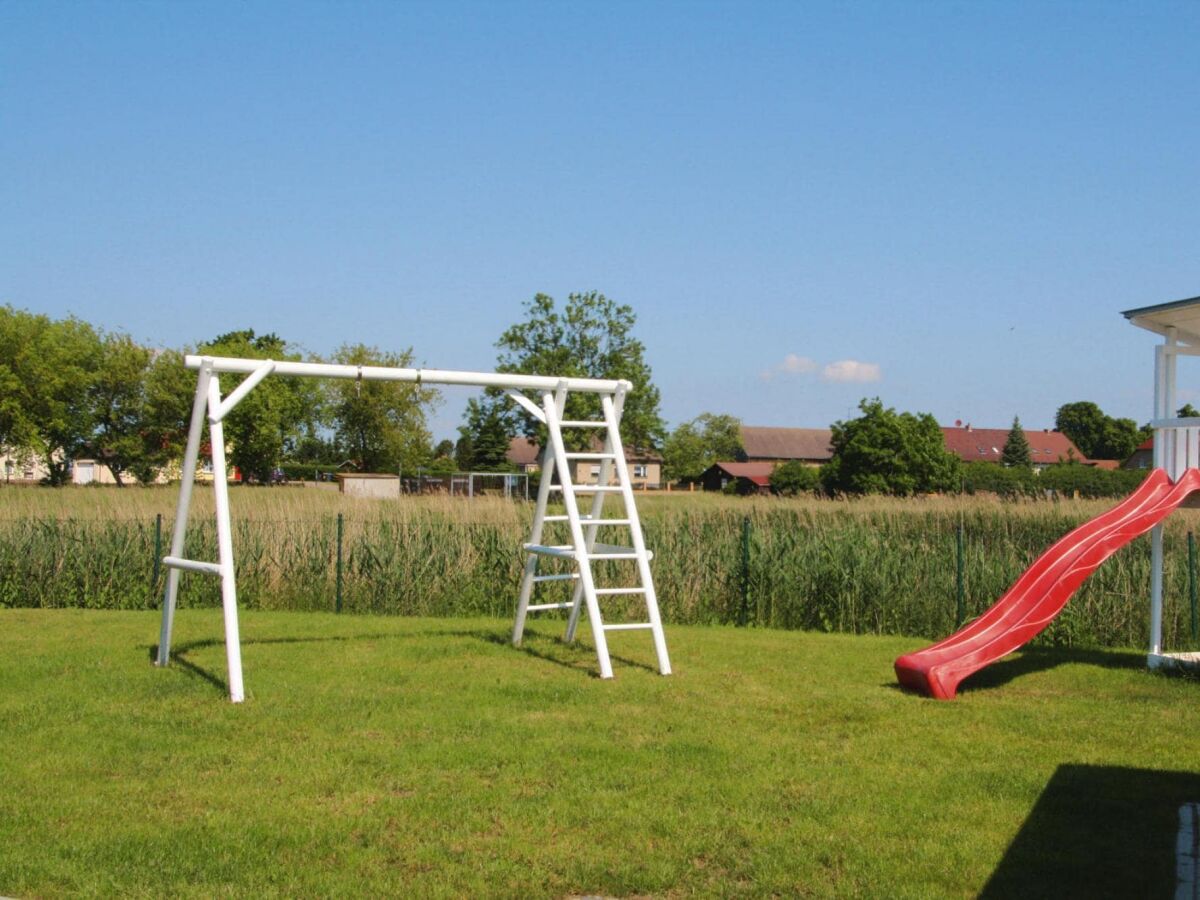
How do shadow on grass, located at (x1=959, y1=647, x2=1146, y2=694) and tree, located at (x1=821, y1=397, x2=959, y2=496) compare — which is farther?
tree, located at (x1=821, y1=397, x2=959, y2=496)

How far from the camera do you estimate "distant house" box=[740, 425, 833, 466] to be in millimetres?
94875

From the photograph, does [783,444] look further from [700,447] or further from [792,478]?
[792,478]

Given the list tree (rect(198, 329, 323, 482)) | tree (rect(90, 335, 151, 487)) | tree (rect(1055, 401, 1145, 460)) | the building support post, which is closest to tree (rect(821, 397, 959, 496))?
tree (rect(198, 329, 323, 482))

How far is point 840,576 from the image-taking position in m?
13.0

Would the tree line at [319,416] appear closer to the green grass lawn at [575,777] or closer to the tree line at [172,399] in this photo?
the tree line at [172,399]

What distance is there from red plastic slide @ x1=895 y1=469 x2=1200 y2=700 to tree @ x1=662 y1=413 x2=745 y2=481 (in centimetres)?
7102

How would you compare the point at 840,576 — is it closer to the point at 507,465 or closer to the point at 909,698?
the point at 909,698

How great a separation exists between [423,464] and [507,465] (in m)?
5.56

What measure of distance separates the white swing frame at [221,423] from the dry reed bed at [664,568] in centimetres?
412

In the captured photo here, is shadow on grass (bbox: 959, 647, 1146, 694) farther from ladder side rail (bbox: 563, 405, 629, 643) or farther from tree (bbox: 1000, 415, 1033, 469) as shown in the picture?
tree (bbox: 1000, 415, 1033, 469)

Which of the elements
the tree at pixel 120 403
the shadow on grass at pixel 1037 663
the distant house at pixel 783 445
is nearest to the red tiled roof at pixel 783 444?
the distant house at pixel 783 445

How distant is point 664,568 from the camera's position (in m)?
14.0

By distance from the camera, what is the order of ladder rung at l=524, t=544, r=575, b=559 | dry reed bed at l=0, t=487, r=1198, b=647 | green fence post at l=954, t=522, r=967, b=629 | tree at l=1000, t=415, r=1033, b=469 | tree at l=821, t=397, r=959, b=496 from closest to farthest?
1. ladder rung at l=524, t=544, r=575, b=559
2. green fence post at l=954, t=522, r=967, b=629
3. dry reed bed at l=0, t=487, r=1198, b=647
4. tree at l=821, t=397, r=959, b=496
5. tree at l=1000, t=415, r=1033, b=469

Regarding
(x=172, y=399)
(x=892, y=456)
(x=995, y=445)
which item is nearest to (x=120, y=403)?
(x=172, y=399)
